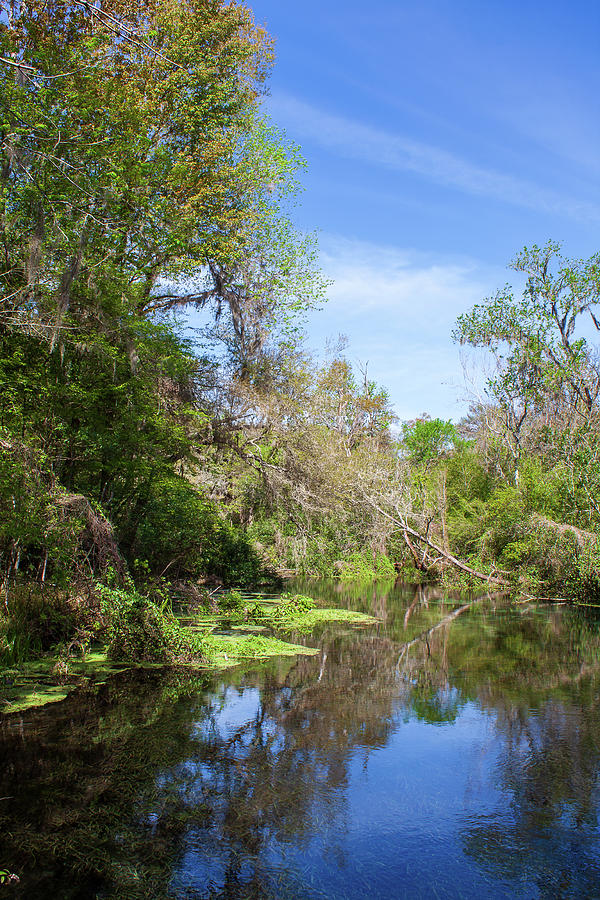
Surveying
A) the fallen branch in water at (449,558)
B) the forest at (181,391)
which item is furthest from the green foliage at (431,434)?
the fallen branch in water at (449,558)

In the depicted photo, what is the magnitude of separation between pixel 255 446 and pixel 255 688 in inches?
487

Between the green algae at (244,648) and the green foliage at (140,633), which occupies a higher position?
the green foliage at (140,633)

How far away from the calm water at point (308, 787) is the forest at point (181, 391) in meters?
2.18

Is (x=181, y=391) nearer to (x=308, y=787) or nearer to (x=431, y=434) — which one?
(x=308, y=787)

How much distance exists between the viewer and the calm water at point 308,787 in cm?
398

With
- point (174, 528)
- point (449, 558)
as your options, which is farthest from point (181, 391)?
point (449, 558)

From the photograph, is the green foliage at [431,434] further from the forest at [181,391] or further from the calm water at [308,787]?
the calm water at [308,787]

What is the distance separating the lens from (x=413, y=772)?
5.88m

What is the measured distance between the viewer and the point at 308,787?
17.6ft

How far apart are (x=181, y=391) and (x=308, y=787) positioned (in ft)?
44.9

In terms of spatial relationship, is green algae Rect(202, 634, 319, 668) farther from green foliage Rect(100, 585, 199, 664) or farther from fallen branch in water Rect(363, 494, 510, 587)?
fallen branch in water Rect(363, 494, 510, 587)

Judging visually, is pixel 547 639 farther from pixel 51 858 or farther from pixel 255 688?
pixel 51 858

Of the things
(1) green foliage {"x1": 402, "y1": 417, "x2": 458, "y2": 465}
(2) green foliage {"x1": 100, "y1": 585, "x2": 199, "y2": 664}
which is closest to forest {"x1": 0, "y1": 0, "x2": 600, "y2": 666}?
(2) green foliage {"x1": 100, "y1": 585, "x2": 199, "y2": 664}

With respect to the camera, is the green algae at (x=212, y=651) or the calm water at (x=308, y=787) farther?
the green algae at (x=212, y=651)
